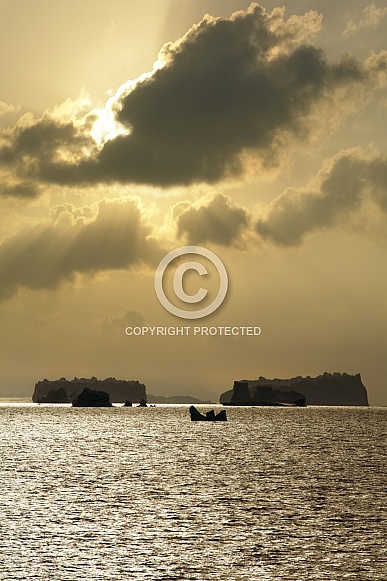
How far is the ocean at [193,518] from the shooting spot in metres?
45.2

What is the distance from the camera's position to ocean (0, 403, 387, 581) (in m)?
45.2

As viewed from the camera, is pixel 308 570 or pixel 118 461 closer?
pixel 308 570

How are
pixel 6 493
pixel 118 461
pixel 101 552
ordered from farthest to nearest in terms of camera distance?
pixel 118 461
pixel 6 493
pixel 101 552

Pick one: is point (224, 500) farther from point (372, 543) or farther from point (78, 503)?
point (372, 543)

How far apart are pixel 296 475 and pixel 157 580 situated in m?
60.7

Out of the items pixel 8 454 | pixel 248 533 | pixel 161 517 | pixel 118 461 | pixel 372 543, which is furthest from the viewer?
pixel 8 454

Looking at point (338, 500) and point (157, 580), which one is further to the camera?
point (338, 500)

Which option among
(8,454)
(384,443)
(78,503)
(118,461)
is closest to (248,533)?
(78,503)

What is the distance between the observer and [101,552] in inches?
1945

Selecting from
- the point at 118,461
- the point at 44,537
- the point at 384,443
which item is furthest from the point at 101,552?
the point at 384,443

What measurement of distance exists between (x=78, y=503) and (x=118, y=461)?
50.1m

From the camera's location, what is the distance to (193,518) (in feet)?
208

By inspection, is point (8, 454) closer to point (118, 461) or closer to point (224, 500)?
point (118, 461)

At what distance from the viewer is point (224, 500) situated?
2970 inches
